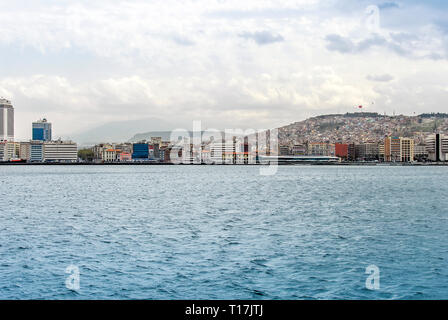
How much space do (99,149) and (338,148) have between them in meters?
70.3

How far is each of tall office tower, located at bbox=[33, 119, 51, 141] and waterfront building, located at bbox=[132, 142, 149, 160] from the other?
53740 mm

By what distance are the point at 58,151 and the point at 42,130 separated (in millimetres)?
48318

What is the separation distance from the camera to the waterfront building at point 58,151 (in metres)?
146

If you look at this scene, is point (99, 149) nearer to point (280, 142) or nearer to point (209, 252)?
point (280, 142)

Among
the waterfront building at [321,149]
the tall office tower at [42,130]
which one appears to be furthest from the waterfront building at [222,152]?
the tall office tower at [42,130]

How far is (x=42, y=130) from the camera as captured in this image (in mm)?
190625

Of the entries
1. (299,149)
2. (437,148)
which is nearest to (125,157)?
(299,149)

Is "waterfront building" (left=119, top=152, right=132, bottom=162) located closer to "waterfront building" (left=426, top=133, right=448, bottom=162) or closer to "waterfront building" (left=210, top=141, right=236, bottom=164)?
"waterfront building" (left=210, top=141, right=236, bottom=164)

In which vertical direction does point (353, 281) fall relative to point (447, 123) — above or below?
below

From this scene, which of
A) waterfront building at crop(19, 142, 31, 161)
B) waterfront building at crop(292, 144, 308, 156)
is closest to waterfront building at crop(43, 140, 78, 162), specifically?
waterfront building at crop(19, 142, 31, 161)

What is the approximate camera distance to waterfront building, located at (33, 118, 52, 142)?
188 m

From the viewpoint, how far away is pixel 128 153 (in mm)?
157750

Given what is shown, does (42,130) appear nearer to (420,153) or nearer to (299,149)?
(299,149)
